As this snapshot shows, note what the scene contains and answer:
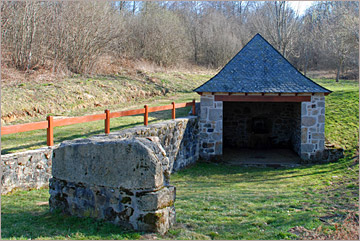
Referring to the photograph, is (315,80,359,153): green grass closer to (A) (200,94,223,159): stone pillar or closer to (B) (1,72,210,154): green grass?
(A) (200,94,223,159): stone pillar

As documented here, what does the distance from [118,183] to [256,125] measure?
41.4 feet

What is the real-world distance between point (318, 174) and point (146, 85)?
471 inches

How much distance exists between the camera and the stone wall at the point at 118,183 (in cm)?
447

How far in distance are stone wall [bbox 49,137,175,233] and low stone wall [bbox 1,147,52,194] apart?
4.41ft

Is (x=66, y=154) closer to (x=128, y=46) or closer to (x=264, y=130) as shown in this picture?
(x=264, y=130)

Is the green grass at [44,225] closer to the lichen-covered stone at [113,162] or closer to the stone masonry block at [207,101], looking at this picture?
the lichen-covered stone at [113,162]

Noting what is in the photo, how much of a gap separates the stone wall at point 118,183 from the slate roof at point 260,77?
8115mm

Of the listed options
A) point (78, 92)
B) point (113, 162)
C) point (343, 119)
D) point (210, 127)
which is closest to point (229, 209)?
point (113, 162)

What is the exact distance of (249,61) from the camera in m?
13.8

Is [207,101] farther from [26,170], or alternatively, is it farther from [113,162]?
[113,162]

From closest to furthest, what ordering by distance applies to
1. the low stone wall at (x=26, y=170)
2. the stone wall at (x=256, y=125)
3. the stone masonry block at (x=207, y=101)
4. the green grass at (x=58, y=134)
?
the low stone wall at (x=26, y=170)
the green grass at (x=58, y=134)
the stone masonry block at (x=207, y=101)
the stone wall at (x=256, y=125)

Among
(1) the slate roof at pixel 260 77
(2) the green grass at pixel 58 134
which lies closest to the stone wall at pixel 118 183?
(2) the green grass at pixel 58 134

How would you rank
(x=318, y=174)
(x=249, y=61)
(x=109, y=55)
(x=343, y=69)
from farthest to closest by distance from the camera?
1. (x=343, y=69)
2. (x=109, y=55)
3. (x=249, y=61)
4. (x=318, y=174)

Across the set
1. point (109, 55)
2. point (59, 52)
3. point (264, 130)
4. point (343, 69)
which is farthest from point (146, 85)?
point (343, 69)
